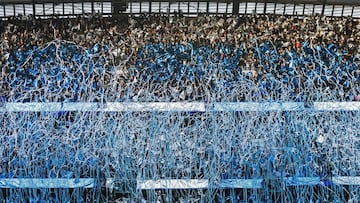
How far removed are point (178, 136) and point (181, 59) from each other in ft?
12.6

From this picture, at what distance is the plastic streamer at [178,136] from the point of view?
8797mm

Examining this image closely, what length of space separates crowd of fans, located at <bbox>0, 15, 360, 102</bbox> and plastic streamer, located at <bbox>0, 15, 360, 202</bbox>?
0.14ft

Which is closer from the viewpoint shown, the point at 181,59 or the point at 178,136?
the point at 178,136

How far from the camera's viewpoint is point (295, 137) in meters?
9.79

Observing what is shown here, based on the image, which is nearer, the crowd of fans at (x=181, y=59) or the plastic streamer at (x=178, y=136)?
the plastic streamer at (x=178, y=136)

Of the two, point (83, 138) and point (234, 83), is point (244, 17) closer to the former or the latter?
point (234, 83)

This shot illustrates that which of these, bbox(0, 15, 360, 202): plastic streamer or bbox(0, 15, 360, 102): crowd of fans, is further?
bbox(0, 15, 360, 102): crowd of fans

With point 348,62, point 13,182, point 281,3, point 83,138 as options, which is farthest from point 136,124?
point 281,3

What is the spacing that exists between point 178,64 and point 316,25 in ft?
16.2

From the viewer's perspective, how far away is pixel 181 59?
520 inches

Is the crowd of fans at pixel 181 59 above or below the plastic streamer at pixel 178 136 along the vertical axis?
above

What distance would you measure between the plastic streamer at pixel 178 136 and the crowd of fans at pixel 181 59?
0.14ft

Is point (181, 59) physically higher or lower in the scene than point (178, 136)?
higher

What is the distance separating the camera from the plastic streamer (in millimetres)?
8797
